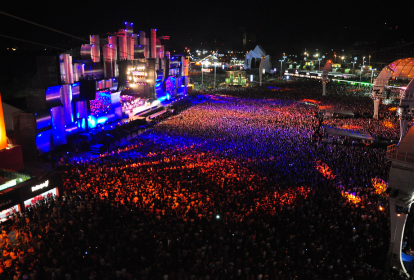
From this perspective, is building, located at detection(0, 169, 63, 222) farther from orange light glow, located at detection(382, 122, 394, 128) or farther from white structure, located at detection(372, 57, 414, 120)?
orange light glow, located at detection(382, 122, 394, 128)

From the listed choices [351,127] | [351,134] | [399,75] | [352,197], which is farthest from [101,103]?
[399,75]

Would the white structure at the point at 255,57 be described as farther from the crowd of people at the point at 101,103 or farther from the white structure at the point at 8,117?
the white structure at the point at 8,117

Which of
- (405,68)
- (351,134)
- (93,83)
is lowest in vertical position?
(351,134)

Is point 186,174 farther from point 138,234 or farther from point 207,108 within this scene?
point 207,108

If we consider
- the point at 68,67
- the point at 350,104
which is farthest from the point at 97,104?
the point at 350,104

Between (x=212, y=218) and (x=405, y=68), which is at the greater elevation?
(x=405, y=68)

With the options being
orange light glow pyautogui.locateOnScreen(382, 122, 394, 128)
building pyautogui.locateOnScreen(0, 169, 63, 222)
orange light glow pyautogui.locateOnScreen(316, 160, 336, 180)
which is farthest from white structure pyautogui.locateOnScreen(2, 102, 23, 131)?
orange light glow pyautogui.locateOnScreen(382, 122, 394, 128)

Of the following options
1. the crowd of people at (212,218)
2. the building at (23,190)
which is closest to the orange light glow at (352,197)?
the crowd of people at (212,218)

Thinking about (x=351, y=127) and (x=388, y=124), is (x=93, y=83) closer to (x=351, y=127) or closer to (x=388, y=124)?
(x=351, y=127)
